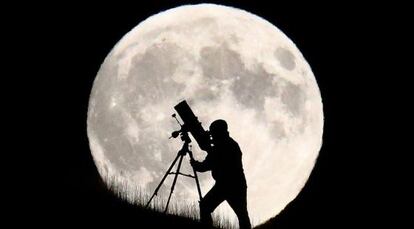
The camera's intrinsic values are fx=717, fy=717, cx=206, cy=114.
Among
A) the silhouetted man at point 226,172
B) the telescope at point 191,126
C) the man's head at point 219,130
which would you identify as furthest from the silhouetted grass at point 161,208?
the man's head at point 219,130

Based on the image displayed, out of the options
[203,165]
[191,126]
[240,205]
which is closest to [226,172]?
[203,165]

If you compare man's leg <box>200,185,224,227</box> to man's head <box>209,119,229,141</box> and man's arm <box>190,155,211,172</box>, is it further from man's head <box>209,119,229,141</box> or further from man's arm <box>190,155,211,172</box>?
man's head <box>209,119,229,141</box>

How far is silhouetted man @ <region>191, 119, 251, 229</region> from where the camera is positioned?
33.3 ft

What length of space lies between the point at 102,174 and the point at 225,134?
4054 mm

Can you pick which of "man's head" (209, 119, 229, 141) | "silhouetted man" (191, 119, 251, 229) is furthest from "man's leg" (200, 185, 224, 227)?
"man's head" (209, 119, 229, 141)

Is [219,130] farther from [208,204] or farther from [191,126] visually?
[208,204]

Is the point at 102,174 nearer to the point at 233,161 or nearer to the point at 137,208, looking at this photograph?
the point at 137,208

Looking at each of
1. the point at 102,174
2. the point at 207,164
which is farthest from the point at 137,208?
the point at 102,174

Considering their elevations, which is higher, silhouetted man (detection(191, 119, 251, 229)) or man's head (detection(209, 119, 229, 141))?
man's head (detection(209, 119, 229, 141))

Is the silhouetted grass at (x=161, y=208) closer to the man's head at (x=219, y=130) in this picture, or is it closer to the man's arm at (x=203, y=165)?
the man's arm at (x=203, y=165)

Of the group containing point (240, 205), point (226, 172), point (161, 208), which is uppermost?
point (161, 208)

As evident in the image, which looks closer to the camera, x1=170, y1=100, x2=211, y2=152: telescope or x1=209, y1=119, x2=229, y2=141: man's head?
x1=209, y1=119, x2=229, y2=141: man's head

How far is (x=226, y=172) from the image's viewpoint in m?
10.2

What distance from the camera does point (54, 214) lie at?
970cm
